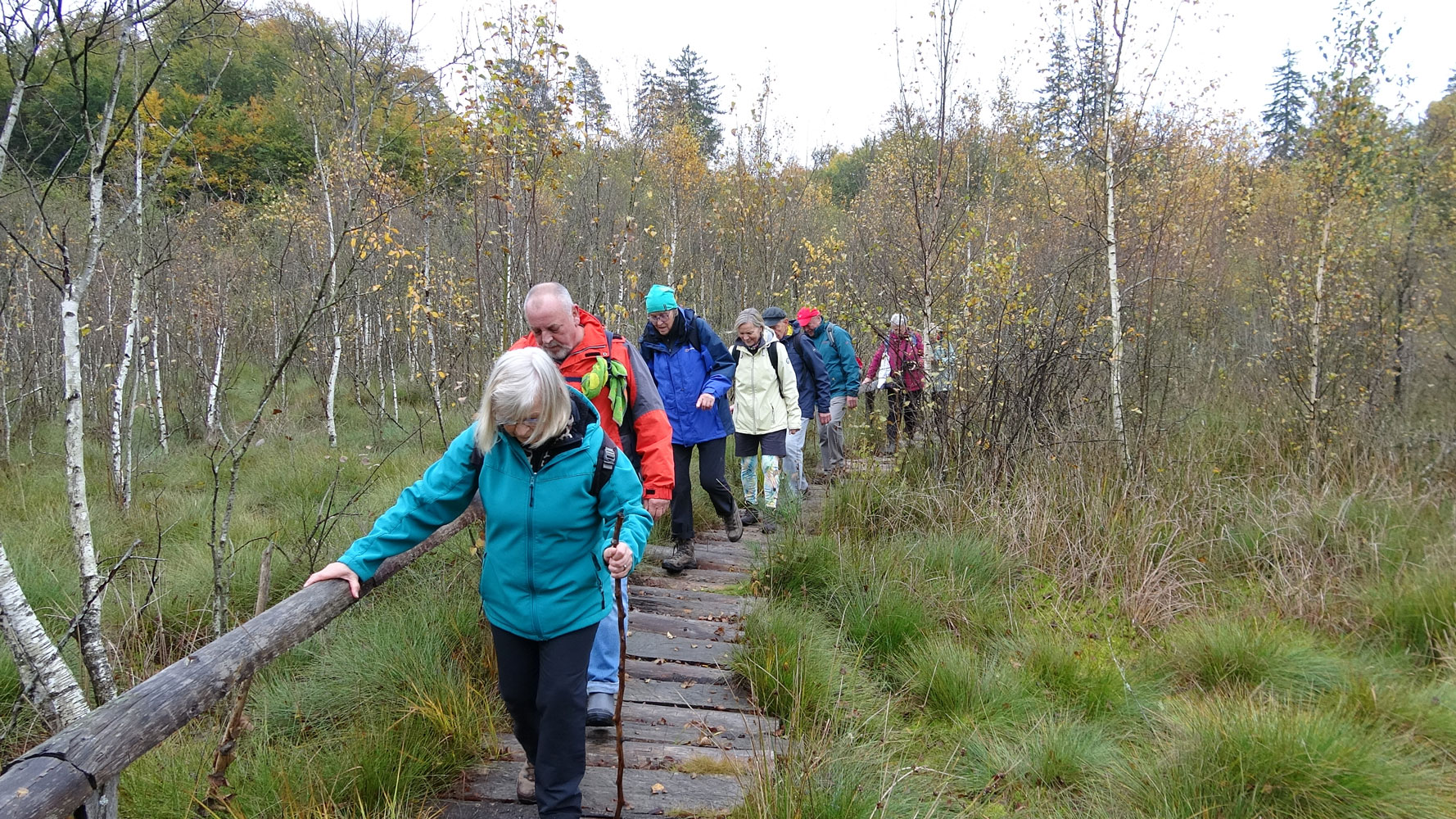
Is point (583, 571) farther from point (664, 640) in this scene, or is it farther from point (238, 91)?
point (238, 91)

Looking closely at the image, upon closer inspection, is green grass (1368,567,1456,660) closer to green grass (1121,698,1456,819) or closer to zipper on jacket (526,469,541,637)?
green grass (1121,698,1456,819)

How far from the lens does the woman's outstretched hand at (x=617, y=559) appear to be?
253 cm

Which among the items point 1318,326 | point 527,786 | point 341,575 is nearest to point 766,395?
point 527,786

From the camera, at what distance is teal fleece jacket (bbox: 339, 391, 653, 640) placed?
2582 mm

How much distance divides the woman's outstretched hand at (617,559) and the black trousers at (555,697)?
11.3 inches

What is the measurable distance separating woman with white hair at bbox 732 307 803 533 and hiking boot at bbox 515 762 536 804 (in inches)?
150

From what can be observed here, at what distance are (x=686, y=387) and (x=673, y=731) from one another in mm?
2652

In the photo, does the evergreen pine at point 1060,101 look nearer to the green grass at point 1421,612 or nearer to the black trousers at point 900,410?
the black trousers at point 900,410

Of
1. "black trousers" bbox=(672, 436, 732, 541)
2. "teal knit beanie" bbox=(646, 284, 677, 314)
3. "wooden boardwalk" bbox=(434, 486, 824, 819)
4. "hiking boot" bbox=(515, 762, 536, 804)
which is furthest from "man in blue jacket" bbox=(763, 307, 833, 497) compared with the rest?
"hiking boot" bbox=(515, 762, 536, 804)

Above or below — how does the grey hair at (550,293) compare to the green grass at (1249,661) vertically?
above

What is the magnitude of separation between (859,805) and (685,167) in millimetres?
14985

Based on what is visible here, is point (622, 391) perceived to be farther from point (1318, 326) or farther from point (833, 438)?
point (1318, 326)

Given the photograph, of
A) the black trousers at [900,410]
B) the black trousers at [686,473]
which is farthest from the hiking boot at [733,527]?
the black trousers at [900,410]

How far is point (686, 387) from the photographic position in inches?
221
